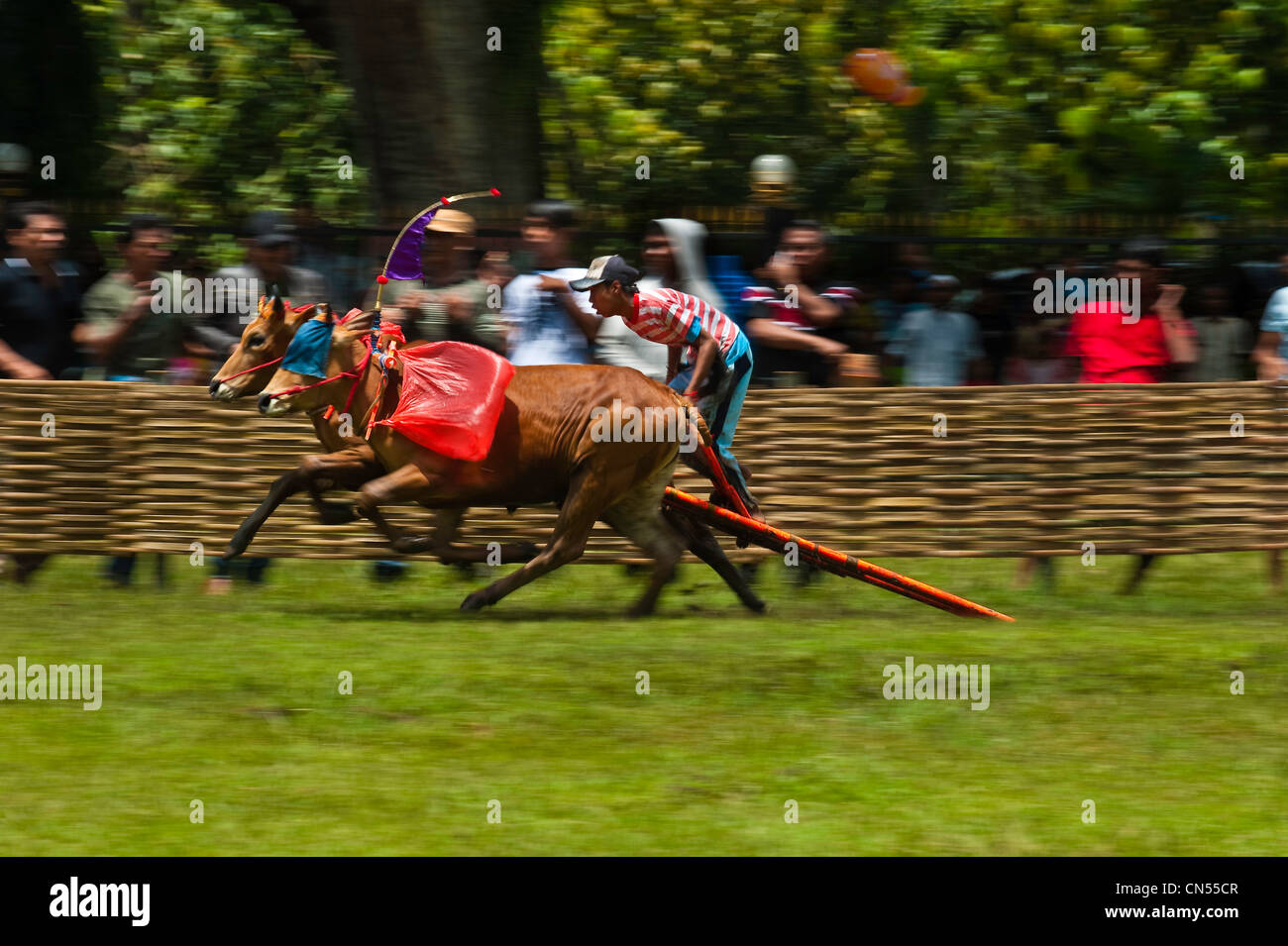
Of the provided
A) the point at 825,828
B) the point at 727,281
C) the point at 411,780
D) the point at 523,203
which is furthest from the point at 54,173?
the point at 825,828

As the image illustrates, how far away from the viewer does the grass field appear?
7078mm

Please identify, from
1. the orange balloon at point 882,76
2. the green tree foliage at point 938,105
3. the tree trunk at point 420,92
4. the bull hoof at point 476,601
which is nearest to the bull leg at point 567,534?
the bull hoof at point 476,601

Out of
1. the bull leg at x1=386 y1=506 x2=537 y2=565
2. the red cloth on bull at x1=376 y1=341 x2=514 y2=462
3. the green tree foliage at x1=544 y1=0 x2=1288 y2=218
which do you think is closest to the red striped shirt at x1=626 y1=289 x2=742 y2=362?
the red cloth on bull at x1=376 y1=341 x2=514 y2=462

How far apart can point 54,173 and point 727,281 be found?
286 inches

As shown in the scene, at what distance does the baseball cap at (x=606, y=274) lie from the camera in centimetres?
1105

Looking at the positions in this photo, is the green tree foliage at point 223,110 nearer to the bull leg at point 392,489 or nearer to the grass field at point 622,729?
the grass field at point 622,729

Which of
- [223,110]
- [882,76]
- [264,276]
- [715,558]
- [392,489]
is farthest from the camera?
[223,110]

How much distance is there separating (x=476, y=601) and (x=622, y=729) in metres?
2.66

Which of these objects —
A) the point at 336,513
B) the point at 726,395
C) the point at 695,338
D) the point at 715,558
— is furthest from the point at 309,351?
the point at 715,558

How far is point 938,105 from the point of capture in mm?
24844

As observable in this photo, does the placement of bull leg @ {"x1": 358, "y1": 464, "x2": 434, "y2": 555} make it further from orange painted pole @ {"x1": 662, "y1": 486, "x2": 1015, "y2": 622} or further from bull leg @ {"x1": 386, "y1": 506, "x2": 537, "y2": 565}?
orange painted pole @ {"x1": 662, "y1": 486, "x2": 1015, "y2": 622}

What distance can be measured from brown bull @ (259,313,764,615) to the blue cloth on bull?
4 cm

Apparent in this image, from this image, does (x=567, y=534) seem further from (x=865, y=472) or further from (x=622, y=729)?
(x=622, y=729)

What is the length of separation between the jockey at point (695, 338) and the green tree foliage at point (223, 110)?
1654 cm
